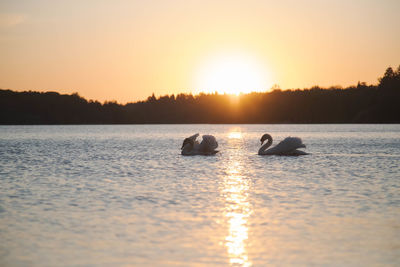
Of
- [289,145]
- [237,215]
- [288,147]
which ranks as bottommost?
[237,215]

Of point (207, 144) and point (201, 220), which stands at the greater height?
point (207, 144)

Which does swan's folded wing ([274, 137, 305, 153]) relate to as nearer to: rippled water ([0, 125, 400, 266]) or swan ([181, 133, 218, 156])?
swan ([181, 133, 218, 156])

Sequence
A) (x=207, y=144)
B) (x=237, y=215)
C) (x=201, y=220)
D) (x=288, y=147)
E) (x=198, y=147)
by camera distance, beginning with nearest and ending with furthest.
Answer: (x=201, y=220), (x=237, y=215), (x=288, y=147), (x=207, y=144), (x=198, y=147)

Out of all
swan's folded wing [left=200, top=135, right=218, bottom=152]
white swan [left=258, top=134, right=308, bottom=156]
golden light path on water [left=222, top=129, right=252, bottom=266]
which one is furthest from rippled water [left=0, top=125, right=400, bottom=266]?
swan's folded wing [left=200, top=135, right=218, bottom=152]

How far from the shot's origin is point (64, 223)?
13156 mm

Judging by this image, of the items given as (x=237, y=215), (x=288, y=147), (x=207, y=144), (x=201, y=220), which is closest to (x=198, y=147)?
(x=207, y=144)

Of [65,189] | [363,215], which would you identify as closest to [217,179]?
[65,189]

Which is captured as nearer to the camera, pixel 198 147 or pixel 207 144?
pixel 207 144

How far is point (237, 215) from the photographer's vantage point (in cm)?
1409

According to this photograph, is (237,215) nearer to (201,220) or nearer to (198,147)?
(201,220)

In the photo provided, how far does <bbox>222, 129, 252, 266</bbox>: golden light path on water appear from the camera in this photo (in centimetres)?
1008

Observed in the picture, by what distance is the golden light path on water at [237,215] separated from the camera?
33.1ft

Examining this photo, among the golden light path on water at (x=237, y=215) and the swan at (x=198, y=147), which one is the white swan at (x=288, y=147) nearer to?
→ the swan at (x=198, y=147)

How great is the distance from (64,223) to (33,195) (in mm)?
5568
